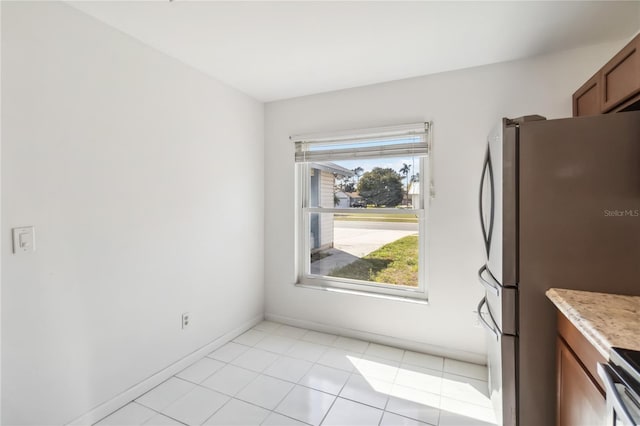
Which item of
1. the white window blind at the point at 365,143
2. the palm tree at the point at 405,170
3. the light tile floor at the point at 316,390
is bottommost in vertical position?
the light tile floor at the point at 316,390

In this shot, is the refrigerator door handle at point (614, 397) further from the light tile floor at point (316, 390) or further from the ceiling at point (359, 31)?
the ceiling at point (359, 31)

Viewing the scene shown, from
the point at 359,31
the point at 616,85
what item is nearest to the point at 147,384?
the point at 359,31

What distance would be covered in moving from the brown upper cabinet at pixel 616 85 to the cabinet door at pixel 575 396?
4.00 ft

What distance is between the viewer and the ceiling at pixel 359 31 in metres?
1.57

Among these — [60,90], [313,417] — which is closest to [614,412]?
[313,417]

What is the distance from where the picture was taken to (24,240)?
1.40 m

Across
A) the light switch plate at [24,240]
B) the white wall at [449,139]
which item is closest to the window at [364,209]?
the white wall at [449,139]

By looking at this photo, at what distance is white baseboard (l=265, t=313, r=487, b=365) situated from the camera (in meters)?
2.32

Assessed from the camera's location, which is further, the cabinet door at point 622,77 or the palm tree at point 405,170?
the palm tree at point 405,170

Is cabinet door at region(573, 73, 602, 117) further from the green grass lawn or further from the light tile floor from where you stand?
the light tile floor

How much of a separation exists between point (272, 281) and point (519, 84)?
111 inches

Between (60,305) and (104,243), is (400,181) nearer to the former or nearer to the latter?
(104,243)

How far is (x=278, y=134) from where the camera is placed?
9.98ft

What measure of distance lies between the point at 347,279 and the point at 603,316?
2.03 meters
